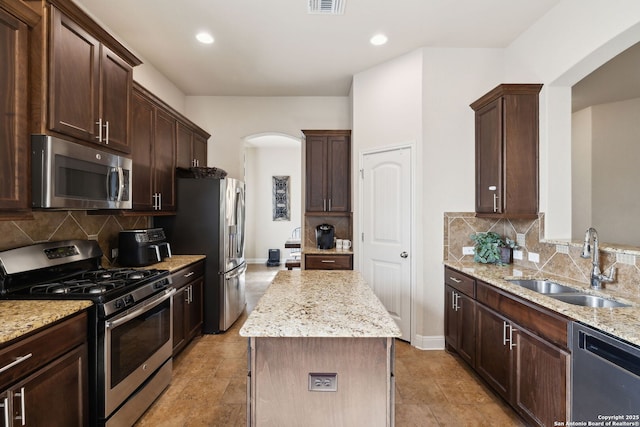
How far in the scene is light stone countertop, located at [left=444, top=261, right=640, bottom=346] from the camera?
1393mm

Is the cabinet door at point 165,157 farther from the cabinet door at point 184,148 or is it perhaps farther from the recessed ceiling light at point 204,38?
the recessed ceiling light at point 204,38

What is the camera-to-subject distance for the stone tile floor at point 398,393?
2.12 metres

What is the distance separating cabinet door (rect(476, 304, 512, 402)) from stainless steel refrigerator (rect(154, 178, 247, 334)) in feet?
8.54

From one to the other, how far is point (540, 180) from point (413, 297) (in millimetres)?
1610

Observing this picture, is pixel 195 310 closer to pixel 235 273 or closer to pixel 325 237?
pixel 235 273

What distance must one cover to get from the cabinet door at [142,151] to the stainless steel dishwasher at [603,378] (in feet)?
10.9

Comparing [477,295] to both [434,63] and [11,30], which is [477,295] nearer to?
[434,63]

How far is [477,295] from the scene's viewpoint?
251 centimetres

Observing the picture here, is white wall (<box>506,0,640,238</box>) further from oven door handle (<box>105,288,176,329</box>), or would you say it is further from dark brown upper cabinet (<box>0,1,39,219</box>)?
dark brown upper cabinet (<box>0,1,39,219</box>)

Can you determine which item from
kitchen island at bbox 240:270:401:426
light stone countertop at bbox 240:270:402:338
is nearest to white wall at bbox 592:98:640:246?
light stone countertop at bbox 240:270:402:338

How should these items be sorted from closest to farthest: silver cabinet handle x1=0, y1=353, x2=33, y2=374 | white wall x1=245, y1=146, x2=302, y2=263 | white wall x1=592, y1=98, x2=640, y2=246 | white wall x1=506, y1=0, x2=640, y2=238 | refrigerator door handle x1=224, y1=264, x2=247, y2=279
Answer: silver cabinet handle x1=0, y1=353, x2=33, y2=374
white wall x1=506, y1=0, x2=640, y2=238
refrigerator door handle x1=224, y1=264, x2=247, y2=279
white wall x1=592, y1=98, x2=640, y2=246
white wall x1=245, y1=146, x2=302, y2=263

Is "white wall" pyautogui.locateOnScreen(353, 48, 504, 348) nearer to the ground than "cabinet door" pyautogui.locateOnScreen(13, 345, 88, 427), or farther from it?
farther from it

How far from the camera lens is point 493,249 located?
292 cm

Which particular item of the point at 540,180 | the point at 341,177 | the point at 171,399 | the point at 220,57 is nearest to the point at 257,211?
the point at 341,177
